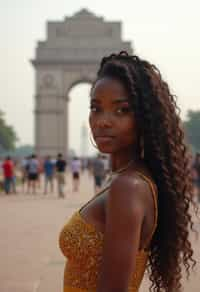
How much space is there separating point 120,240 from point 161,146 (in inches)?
15.6

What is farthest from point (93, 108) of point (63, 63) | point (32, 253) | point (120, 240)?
point (63, 63)

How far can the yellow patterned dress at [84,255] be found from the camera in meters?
1.98

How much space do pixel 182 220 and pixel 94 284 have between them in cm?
34

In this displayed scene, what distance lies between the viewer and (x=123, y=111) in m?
2.04

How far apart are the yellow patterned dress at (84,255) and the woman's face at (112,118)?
14cm

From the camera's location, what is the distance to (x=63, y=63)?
51.7 m

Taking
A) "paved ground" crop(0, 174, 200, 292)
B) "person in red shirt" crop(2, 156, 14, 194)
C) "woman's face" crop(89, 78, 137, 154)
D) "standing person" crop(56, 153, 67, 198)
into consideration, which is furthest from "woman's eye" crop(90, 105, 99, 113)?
"person in red shirt" crop(2, 156, 14, 194)

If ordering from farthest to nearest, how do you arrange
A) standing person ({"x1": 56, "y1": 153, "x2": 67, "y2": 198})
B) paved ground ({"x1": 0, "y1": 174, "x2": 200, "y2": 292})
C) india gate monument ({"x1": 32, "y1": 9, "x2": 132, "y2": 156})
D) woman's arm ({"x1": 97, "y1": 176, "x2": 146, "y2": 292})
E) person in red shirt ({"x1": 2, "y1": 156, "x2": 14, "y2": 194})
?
india gate monument ({"x1": 32, "y1": 9, "x2": 132, "y2": 156})
person in red shirt ({"x1": 2, "y1": 156, "x2": 14, "y2": 194})
standing person ({"x1": 56, "y1": 153, "x2": 67, "y2": 198})
paved ground ({"x1": 0, "y1": 174, "x2": 200, "y2": 292})
woman's arm ({"x1": 97, "y1": 176, "x2": 146, "y2": 292})

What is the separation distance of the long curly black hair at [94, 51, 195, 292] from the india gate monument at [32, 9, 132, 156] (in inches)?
1854

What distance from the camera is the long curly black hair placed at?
207 cm

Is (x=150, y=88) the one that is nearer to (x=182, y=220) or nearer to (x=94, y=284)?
(x=182, y=220)

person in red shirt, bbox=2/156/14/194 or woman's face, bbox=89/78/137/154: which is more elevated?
woman's face, bbox=89/78/137/154

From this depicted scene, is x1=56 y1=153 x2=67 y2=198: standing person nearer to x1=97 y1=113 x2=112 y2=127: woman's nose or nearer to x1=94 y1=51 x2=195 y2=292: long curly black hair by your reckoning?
x1=94 y1=51 x2=195 y2=292: long curly black hair

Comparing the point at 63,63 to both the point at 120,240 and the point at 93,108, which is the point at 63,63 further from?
the point at 120,240
